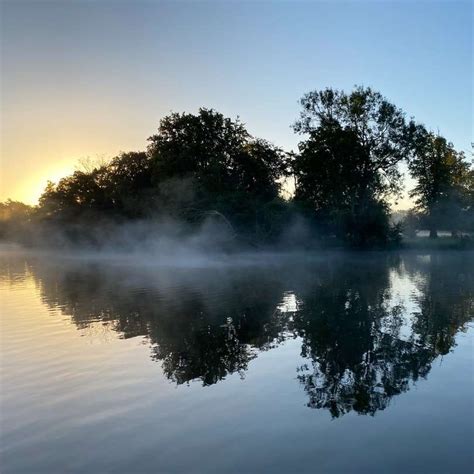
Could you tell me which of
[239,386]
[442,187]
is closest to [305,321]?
[239,386]

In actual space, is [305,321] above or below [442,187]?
below

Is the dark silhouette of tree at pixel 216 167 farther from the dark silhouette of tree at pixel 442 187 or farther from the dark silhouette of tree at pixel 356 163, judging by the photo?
the dark silhouette of tree at pixel 442 187

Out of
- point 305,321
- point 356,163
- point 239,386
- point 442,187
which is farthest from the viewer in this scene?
point 442,187

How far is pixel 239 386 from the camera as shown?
30.5ft

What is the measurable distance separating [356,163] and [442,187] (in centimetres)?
2141

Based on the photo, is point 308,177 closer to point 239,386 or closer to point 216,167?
point 216,167

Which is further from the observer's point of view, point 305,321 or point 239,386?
point 305,321

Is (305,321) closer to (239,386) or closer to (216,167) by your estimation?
(239,386)

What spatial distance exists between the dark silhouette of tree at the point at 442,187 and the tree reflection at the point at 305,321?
1673 inches

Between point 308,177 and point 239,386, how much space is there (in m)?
50.9

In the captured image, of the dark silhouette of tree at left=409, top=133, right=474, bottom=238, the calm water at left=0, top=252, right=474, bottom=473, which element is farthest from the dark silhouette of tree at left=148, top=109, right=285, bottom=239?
the calm water at left=0, top=252, right=474, bottom=473

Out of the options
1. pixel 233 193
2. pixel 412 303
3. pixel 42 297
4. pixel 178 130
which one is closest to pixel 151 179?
pixel 178 130

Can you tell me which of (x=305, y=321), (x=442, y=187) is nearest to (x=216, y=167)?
(x=442, y=187)

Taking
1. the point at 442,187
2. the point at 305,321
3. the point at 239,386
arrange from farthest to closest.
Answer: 1. the point at 442,187
2. the point at 305,321
3. the point at 239,386
